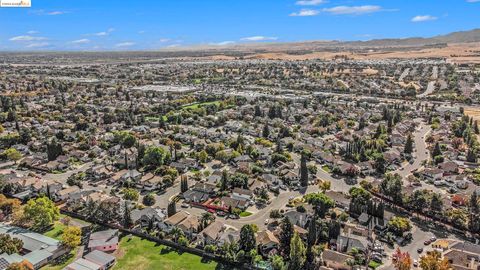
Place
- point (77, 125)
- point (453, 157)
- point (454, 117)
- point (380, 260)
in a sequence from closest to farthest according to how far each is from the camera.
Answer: point (380, 260), point (453, 157), point (77, 125), point (454, 117)

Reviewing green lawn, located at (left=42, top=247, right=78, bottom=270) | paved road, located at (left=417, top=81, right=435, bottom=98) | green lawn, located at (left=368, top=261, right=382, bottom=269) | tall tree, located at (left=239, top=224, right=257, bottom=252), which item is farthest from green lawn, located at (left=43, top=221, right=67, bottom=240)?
paved road, located at (left=417, top=81, right=435, bottom=98)

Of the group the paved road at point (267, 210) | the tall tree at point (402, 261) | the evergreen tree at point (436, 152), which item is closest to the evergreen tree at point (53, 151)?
the paved road at point (267, 210)

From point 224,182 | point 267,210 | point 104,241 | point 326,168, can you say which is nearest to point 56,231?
point 104,241

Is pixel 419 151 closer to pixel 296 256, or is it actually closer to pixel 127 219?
pixel 296 256

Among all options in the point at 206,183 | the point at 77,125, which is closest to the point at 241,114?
the point at 77,125

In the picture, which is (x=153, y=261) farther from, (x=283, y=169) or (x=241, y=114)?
(x=241, y=114)

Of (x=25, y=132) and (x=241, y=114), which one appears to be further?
(x=241, y=114)

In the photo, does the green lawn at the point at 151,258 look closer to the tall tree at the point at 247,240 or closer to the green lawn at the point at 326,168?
the tall tree at the point at 247,240

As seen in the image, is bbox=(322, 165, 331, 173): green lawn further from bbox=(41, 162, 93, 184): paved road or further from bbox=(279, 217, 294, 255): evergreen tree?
bbox=(41, 162, 93, 184): paved road
